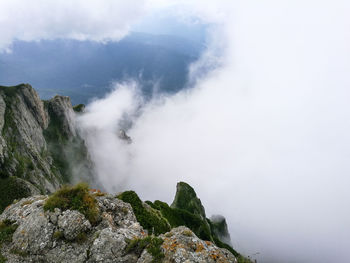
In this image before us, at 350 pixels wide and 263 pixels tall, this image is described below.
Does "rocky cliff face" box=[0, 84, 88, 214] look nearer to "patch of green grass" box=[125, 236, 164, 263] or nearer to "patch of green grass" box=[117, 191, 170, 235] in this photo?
"patch of green grass" box=[117, 191, 170, 235]

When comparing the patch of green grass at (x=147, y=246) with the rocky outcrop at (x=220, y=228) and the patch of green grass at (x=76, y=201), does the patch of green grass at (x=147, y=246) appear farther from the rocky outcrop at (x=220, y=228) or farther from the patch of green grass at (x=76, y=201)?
the rocky outcrop at (x=220, y=228)

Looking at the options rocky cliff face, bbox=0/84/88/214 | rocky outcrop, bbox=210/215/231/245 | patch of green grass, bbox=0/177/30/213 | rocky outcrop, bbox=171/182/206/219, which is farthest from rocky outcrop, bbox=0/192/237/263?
rocky outcrop, bbox=210/215/231/245

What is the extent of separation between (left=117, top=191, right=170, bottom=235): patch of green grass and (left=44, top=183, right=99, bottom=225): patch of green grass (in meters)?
9.06

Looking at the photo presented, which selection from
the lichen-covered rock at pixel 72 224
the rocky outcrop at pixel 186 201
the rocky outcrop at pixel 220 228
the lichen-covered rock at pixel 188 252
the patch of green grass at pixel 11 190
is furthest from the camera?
the rocky outcrop at pixel 220 228

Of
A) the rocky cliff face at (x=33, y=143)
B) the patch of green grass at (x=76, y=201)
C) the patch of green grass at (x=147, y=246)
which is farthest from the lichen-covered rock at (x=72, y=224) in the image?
the rocky cliff face at (x=33, y=143)

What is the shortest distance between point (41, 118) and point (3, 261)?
343 ft

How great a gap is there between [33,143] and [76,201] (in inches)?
3389

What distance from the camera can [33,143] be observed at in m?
88.1

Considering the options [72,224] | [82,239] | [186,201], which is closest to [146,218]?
[82,239]

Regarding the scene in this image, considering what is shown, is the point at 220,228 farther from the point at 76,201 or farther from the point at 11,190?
the point at 76,201

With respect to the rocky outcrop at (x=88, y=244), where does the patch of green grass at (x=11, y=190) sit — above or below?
above

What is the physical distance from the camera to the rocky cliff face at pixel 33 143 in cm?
5733

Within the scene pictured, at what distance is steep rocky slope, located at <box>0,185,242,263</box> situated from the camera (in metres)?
12.5

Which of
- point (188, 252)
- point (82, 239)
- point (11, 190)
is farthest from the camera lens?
point (11, 190)
